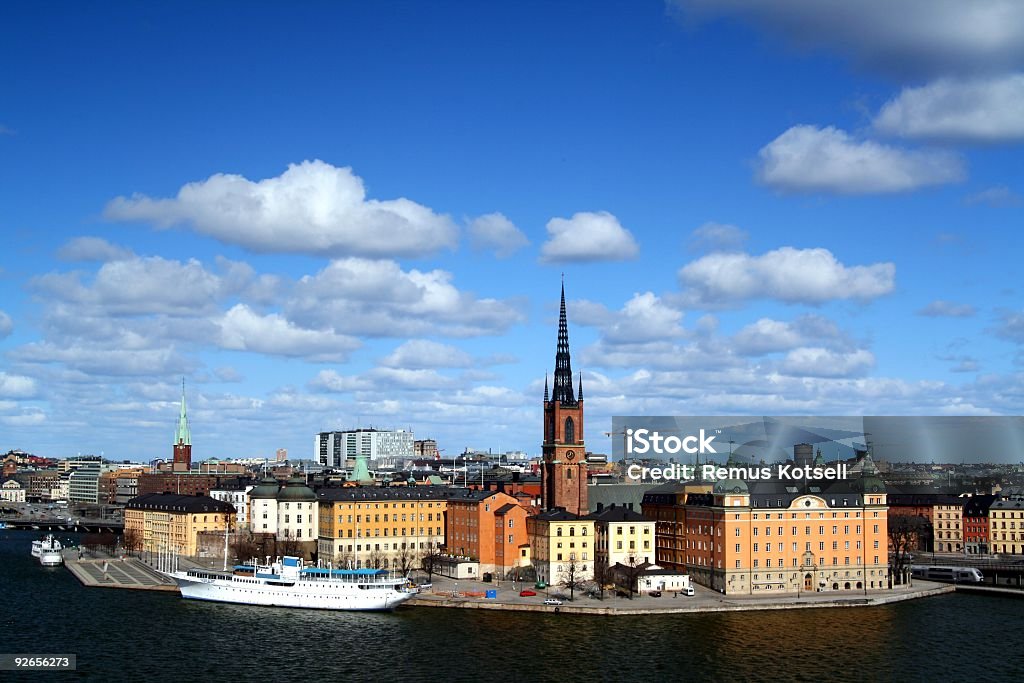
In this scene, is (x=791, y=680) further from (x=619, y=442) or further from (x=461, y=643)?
(x=619, y=442)

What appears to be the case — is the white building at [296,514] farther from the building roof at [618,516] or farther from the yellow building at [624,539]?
the yellow building at [624,539]

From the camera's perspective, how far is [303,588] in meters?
96.4

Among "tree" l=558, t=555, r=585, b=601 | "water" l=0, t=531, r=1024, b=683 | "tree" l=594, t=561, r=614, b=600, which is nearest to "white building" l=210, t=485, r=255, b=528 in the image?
"water" l=0, t=531, r=1024, b=683

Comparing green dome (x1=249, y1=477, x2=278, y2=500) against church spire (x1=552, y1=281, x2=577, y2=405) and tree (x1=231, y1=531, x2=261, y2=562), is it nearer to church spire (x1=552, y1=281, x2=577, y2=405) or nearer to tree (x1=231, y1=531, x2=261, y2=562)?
tree (x1=231, y1=531, x2=261, y2=562)

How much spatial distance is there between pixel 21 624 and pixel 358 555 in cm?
4308

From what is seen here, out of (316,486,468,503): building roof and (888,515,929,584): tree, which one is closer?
(888,515,929,584): tree

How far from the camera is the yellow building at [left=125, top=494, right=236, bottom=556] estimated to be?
14238 cm

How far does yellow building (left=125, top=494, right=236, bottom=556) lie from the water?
43.7 meters

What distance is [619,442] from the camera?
494 ft

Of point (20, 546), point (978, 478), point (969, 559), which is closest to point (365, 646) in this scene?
point (969, 559)

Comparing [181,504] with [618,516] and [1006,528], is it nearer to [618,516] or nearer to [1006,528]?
[618,516]

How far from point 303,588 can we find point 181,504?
185 feet

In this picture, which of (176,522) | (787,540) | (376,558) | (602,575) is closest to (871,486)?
(787,540)

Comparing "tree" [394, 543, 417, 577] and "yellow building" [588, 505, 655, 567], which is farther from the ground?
"yellow building" [588, 505, 655, 567]
